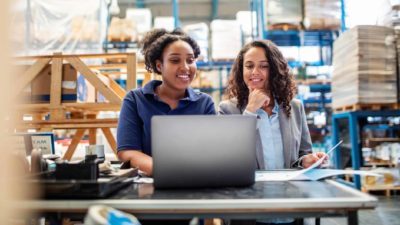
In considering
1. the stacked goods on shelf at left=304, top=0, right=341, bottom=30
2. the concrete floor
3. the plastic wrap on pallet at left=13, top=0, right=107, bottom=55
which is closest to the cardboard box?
the concrete floor

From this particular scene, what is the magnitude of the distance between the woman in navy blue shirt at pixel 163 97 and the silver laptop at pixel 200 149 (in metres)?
0.56

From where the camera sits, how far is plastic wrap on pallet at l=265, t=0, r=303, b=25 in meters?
5.93

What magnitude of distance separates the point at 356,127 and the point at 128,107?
3.52 m

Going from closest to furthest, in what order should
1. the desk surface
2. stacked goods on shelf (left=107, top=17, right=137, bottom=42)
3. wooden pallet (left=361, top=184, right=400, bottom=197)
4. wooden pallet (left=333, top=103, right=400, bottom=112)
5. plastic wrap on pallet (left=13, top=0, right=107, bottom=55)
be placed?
the desk surface → wooden pallet (left=333, top=103, right=400, bottom=112) → wooden pallet (left=361, top=184, right=400, bottom=197) → plastic wrap on pallet (left=13, top=0, right=107, bottom=55) → stacked goods on shelf (left=107, top=17, right=137, bottom=42)

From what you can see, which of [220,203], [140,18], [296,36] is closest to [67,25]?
[140,18]

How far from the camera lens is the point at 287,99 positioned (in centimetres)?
212

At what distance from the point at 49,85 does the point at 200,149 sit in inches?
98.9

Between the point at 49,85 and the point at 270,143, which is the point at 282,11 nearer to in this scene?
the point at 49,85

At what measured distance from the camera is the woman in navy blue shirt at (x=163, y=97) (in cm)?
180

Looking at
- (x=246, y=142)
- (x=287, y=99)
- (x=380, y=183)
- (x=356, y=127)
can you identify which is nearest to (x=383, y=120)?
Answer: (x=380, y=183)

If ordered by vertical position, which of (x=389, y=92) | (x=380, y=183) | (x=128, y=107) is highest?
(x=389, y=92)

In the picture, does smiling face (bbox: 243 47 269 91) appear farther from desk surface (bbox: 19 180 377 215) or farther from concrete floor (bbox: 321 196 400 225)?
concrete floor (bbox: 321 196 400 225)

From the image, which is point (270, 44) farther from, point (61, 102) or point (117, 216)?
point (61, 102)

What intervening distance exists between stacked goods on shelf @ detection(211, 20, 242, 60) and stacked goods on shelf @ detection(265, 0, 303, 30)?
4.22 feet
